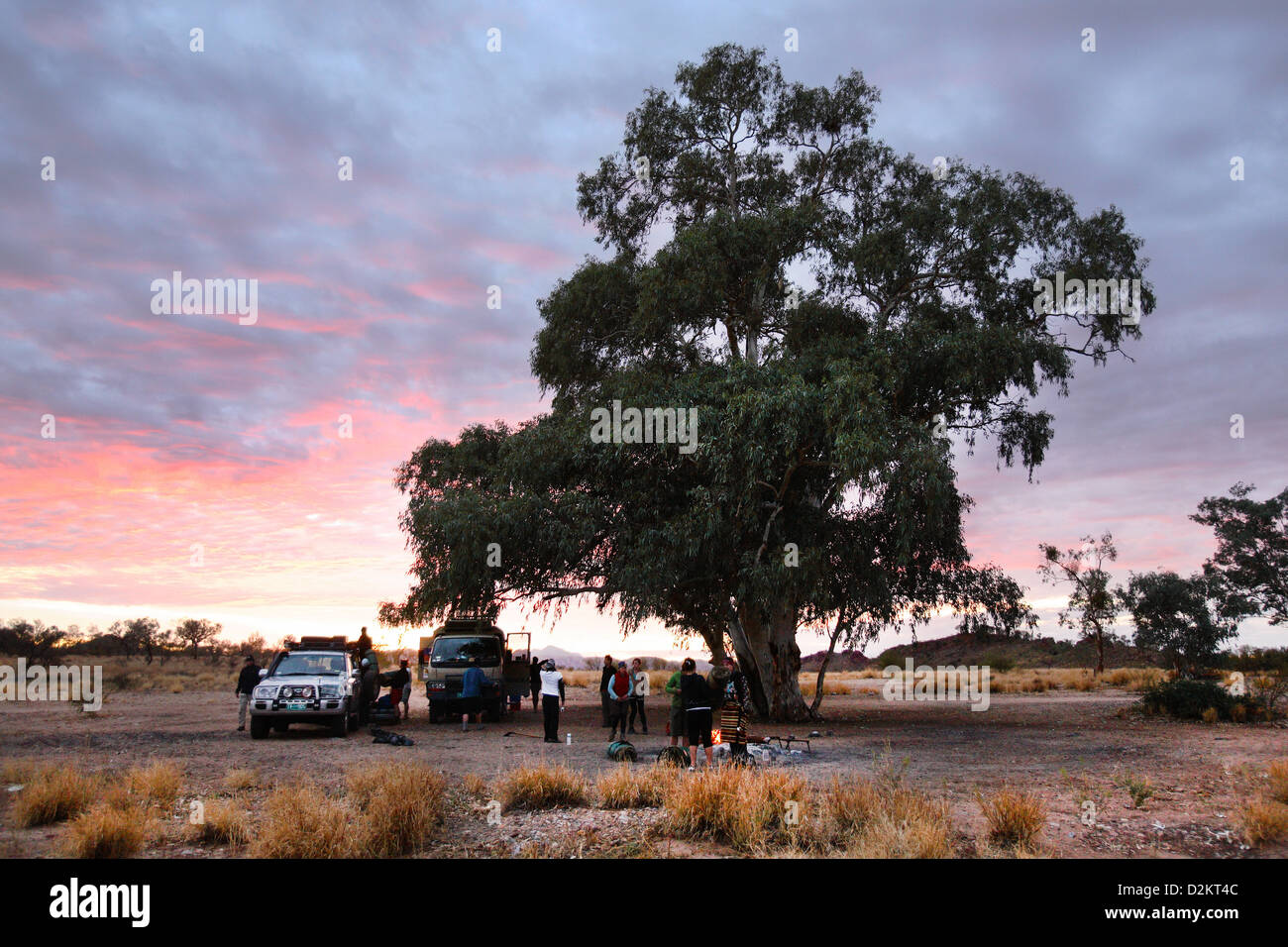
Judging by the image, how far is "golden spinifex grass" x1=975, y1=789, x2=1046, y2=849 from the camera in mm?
8906

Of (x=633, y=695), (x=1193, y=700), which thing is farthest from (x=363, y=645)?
(x=1193, y=700)

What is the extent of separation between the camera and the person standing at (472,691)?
881 inches

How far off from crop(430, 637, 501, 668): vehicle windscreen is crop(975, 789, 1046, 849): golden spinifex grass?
17401mm

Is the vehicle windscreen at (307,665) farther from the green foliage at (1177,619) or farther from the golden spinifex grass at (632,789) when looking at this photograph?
the green foliage at (1177,619)

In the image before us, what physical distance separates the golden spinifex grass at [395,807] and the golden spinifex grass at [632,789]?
2.05 metres

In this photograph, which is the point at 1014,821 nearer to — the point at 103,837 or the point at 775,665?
the point at 103,837

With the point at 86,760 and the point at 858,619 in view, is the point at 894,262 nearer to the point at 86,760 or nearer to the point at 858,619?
the point at 858,619

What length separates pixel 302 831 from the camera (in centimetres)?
846

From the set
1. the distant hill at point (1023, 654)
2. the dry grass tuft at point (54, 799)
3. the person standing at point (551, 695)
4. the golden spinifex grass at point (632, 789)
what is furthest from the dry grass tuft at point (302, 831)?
the distant hill at point (1023, 654)

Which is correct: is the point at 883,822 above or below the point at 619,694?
above

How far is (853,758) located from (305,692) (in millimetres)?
11856

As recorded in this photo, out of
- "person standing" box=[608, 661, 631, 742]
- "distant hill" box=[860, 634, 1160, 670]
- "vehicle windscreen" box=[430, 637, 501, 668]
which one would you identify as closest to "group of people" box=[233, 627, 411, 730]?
"vehicle windscreen" box=[430, 637, 501, 668]

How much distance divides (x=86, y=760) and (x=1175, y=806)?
16513 mm

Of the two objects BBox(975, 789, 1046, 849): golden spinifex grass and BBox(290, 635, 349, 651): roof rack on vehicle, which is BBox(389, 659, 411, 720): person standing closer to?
BBox(290, 635, 349, 651): roof rack on vehicle
